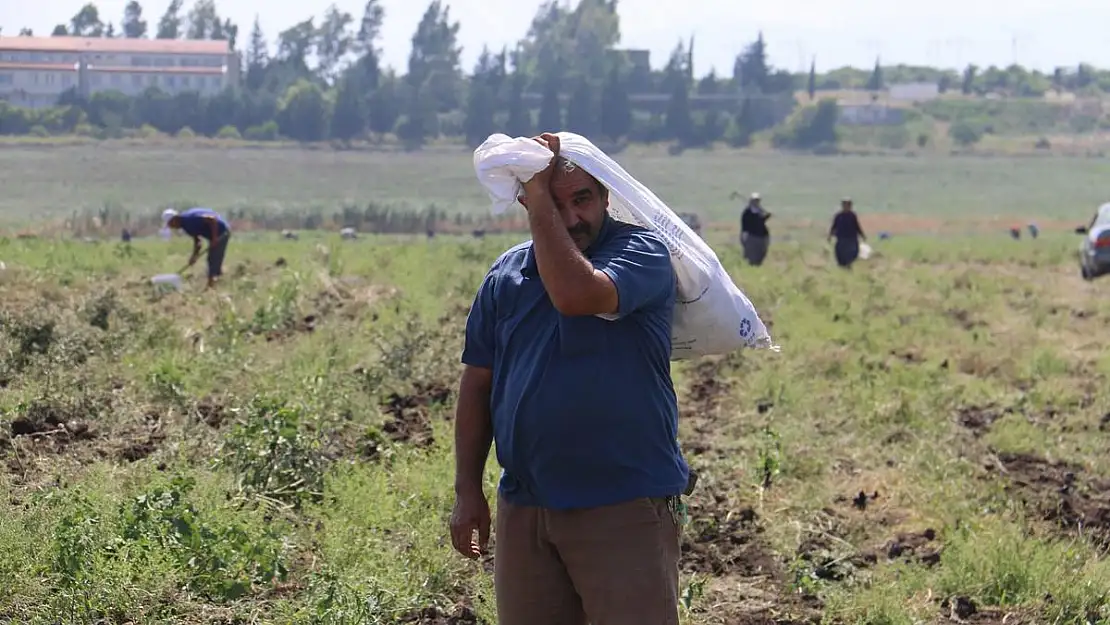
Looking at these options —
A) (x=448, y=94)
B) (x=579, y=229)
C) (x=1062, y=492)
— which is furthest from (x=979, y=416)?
(x=448, y=94)

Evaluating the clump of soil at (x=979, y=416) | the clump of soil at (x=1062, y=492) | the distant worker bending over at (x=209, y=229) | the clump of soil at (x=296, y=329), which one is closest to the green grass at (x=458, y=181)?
the distant worker bending over at (x=209, y=229)

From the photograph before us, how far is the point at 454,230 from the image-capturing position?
135 ft

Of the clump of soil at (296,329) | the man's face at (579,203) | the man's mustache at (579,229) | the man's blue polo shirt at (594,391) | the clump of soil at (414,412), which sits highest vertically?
the man's face at (579,203)

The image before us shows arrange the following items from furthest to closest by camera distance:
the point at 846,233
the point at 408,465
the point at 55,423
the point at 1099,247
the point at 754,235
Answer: the point at 754,235 → the point at 846,233 → the point at 1099,247 → the point at 55,423 → the point at 408,465

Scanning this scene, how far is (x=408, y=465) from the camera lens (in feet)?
25.5

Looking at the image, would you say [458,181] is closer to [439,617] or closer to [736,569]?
[736,569]

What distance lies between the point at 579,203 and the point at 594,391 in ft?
1.69

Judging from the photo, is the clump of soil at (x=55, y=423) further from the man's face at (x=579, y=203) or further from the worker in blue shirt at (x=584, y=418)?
the man's face at (x=579, y=203)

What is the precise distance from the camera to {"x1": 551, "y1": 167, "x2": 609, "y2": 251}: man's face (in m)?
3.89

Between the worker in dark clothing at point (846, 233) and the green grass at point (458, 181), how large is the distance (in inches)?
689

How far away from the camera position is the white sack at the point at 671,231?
148 inches

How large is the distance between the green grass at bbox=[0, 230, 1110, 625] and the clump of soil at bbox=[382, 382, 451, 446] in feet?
0.09

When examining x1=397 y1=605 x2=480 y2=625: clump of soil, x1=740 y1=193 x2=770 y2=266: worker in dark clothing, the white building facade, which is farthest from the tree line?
x1=397 y1=605 x2=480 y2=625: clump of soil

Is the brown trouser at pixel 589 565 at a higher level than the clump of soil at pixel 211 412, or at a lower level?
higher
